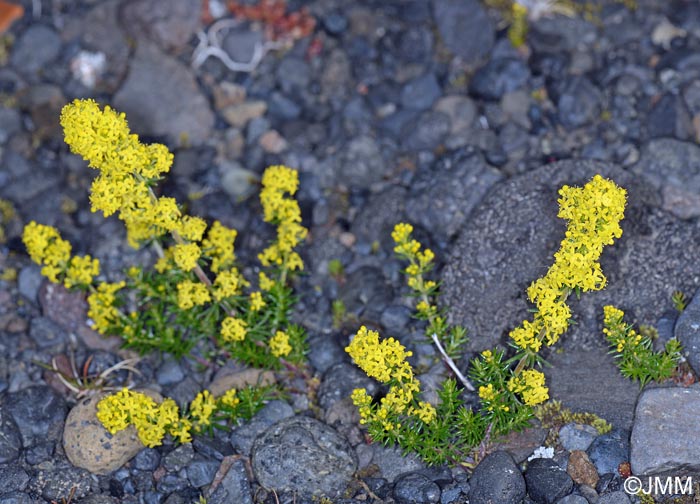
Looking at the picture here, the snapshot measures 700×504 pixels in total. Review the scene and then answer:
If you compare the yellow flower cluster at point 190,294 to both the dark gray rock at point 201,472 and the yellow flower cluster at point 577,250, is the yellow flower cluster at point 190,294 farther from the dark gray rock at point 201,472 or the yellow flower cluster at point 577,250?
the yellow flower cluster at point 577,250

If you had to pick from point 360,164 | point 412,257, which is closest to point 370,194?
point 360,164

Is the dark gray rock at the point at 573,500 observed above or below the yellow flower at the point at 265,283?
below

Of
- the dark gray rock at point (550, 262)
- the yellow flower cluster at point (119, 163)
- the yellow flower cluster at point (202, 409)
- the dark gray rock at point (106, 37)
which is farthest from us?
the dark gray rock at point (106, 37)

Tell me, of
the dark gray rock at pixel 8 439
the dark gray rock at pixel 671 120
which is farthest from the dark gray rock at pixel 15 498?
the dark gray rock at pixel 671 120

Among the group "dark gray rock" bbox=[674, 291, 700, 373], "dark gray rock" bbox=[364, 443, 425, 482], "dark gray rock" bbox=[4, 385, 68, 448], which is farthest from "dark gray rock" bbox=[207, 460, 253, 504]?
"dark gray rock" bbox=[674, 291, 700, 373]

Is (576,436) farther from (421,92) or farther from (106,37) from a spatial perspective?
(106,37)

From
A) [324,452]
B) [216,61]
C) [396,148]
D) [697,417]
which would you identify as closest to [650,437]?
[697,417]
